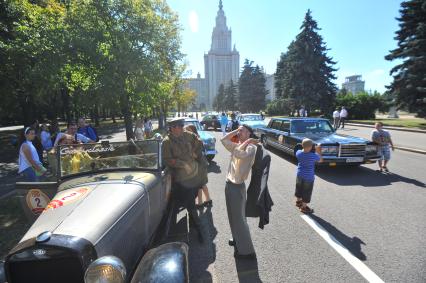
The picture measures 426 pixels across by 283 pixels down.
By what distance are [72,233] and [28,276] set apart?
497mm

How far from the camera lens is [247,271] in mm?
3801

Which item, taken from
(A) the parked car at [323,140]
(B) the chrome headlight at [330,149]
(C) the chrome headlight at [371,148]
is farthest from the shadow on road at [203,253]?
(C) the chrome headlight at [371,148]

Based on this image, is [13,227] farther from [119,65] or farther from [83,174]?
[119,65]

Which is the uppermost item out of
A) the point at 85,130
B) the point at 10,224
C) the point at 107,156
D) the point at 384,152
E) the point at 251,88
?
the point at 251,88

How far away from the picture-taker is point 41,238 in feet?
8.19

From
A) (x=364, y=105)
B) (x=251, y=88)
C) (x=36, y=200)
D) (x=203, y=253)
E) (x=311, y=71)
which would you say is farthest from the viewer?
(x=251, y=88)

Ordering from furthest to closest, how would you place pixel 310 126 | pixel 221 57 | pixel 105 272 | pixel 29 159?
pixel 221 57 < pixel 310 126 < pixel 29 159 < pixel 105 272

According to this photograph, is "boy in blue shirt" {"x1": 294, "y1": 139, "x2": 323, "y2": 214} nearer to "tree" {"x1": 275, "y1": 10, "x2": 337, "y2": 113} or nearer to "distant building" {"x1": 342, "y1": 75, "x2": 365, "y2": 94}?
"tree" {"x1": 275, "y1": 10, "x2": 337, "y2": 113}

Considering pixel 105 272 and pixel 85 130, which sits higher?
pixel 85 130

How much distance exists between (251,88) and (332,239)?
63.0 metres

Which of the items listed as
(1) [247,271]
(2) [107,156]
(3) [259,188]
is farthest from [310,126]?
(2) [107,156]

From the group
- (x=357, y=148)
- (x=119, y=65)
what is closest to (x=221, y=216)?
(x=357, y=148)

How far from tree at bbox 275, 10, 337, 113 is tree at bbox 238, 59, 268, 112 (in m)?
26.9

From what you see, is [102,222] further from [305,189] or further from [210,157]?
[210,157]
